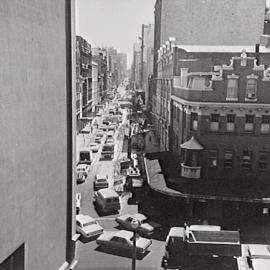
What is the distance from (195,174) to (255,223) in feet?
18.5

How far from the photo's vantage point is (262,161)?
30.2 meters

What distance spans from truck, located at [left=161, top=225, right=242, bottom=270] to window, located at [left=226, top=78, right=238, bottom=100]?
1163 centimetres

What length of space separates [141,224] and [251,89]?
13.3m

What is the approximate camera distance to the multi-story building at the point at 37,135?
11.6m

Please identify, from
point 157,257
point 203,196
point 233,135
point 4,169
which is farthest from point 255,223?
point 4,169

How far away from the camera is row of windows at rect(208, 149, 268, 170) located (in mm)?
30203

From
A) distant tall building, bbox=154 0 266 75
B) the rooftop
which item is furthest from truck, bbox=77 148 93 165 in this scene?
distant tall building, bbox=154 0 266 75

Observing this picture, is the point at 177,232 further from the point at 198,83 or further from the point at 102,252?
the point at 198,83

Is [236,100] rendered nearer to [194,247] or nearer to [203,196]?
Answer: [203,196]

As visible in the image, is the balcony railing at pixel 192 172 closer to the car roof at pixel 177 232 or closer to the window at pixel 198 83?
the window at pixel 198 83

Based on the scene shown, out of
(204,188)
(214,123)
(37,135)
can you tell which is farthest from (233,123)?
(37,135)

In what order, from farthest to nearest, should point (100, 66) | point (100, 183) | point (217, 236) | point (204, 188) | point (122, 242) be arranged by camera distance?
point (100, 66) → point (100, 183) → point (204, 188) → point (122, 242) → point (217, 236)

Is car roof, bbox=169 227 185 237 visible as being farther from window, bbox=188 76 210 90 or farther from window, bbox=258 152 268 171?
window, bbox=188 76 210 90

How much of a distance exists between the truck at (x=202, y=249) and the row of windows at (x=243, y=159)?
8.98 meters
